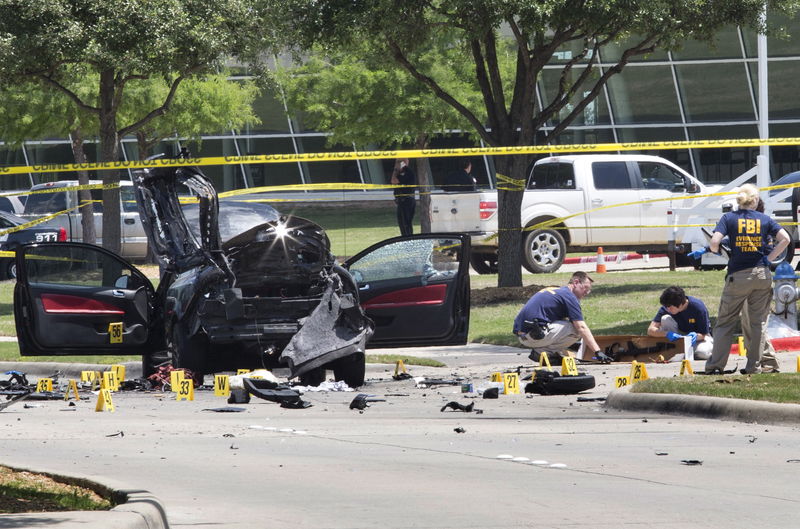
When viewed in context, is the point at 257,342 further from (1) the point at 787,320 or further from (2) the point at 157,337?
(1) the point at 787,320

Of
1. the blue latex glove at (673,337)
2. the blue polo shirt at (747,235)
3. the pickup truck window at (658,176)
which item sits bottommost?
the blue latex glove at (673,337)

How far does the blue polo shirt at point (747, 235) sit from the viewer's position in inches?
465

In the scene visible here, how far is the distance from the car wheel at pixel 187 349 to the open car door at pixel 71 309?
2.09ft

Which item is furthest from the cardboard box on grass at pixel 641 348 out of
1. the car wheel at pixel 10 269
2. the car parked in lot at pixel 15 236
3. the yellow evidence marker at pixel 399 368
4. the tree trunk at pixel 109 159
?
the car wheel at pixel 10 269

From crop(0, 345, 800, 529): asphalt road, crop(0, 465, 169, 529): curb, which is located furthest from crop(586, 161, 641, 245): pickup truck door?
crop(0, 465, 169, 529): curb

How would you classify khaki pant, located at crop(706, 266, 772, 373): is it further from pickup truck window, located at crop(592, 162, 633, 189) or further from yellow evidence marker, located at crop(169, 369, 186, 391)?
pickup truck window, located at crop(592, 162, 633, 189)

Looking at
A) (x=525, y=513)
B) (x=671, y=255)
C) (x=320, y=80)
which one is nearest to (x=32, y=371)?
(x=525, y=513)

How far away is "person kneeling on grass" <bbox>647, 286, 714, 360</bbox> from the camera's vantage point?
13766 mm

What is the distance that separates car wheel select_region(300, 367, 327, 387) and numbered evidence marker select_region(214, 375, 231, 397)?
29.0 inches

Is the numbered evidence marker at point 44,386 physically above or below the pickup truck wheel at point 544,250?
below

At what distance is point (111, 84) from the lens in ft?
70.4

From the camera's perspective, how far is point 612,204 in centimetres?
2389

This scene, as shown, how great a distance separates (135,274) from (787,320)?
6.91 metres

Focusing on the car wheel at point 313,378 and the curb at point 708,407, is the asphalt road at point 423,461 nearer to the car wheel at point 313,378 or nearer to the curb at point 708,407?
the curb at point 708,407
